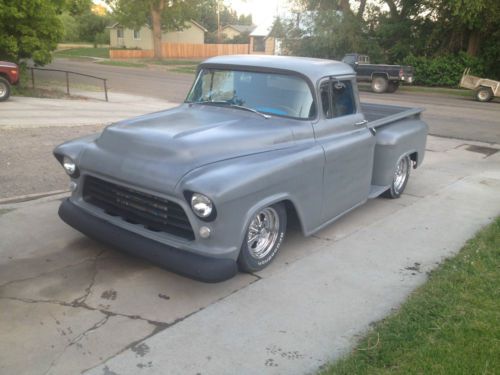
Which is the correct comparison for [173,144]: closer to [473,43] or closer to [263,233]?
[263,233]

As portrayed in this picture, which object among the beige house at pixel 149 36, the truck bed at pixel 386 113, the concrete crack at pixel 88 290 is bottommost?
the concrete crack at pixel 88 290

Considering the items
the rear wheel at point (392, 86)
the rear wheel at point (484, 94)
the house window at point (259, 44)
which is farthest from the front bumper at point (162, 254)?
the house window at point (259, 44)

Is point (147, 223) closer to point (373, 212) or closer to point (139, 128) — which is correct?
point (139, 128)

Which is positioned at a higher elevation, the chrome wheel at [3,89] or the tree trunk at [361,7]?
the tree trunk at [361,7]

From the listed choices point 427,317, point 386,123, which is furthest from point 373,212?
point 427,317

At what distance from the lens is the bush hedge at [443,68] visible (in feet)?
86.3

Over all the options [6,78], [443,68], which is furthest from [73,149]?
[443,68]

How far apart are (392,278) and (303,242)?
1029 mm

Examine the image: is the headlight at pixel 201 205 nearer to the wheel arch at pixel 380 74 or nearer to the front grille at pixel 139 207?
the front grille at pixel 139 207

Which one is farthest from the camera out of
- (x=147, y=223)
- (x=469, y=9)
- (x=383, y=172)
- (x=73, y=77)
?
(x=73, y=77)

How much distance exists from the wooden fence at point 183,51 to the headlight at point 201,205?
1955 inches

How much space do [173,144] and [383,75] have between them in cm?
2141

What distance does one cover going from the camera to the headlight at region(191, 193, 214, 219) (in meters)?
3.49

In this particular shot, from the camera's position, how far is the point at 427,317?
3.52 metres
